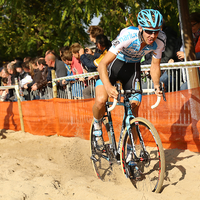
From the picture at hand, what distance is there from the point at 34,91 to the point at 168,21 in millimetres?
4692

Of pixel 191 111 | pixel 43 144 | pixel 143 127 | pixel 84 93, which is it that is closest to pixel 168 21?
pixel 84 93

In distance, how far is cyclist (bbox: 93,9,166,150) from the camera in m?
3.18

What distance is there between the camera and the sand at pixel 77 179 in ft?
10.8

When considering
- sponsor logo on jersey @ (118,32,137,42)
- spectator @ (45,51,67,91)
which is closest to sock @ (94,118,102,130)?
sponsor logo on jersey @ (118,32,137,42)

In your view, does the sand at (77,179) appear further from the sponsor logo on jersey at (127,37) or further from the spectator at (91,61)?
the sponsor logo on jersey at (127,37)

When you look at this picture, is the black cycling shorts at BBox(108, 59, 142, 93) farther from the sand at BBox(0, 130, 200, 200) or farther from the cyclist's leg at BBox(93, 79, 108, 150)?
the sand at BBox(0, 130, 200, 200)

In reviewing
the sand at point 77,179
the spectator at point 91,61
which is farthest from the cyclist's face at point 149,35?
the spectator at point 91,61

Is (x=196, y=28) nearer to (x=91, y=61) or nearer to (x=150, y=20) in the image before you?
(x=91, y=61)

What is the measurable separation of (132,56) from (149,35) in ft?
1.47

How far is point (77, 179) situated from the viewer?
383 centimetres

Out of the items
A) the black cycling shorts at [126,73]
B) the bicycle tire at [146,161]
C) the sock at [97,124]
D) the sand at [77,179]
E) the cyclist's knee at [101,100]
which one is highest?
the black cycling shorts at [126,73]

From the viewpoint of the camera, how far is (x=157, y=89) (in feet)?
11.2

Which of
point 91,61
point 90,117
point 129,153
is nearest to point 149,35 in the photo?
point 129,153

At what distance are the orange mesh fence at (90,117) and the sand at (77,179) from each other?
34cm
